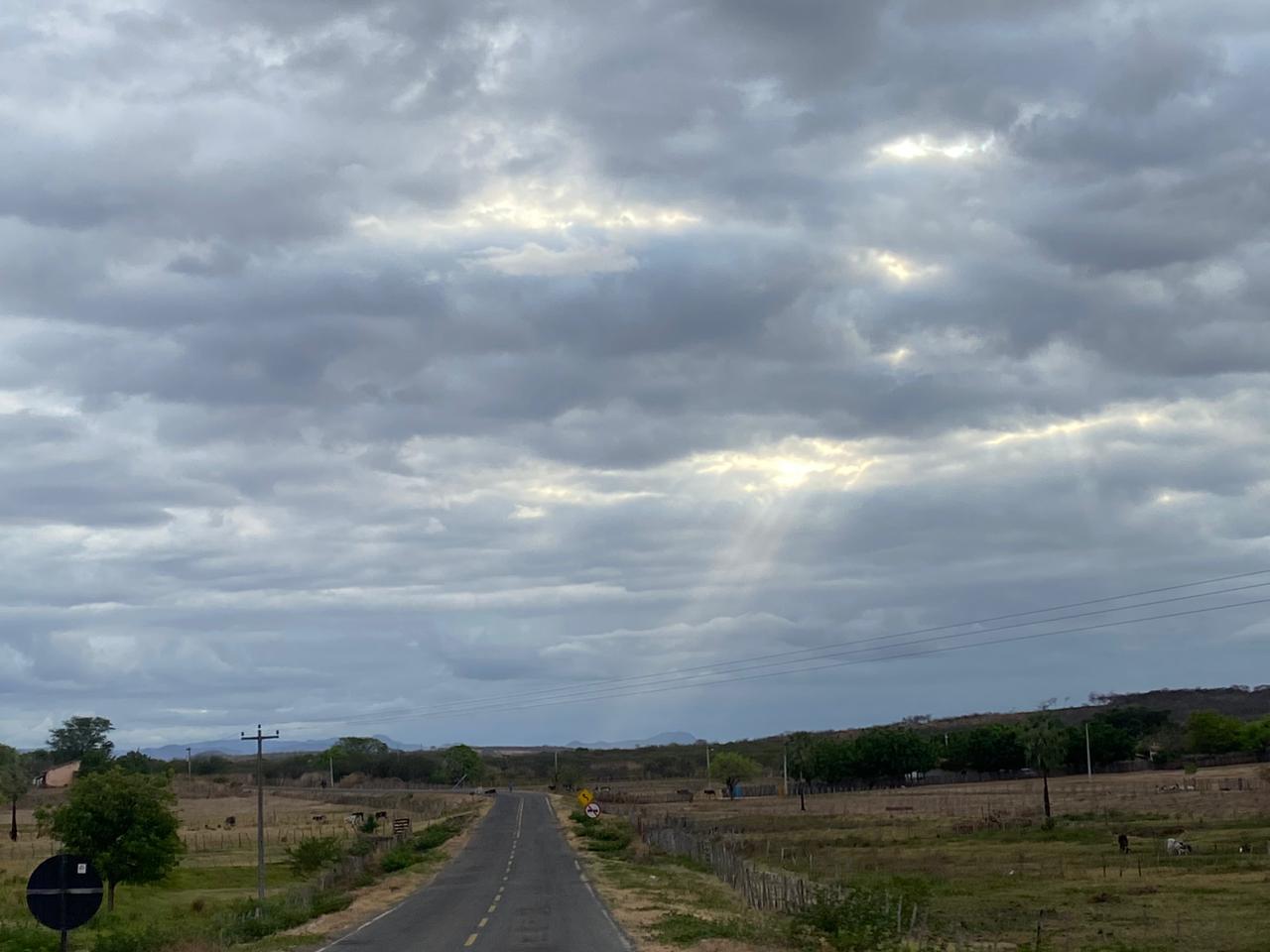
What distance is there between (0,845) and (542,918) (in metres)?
82.3

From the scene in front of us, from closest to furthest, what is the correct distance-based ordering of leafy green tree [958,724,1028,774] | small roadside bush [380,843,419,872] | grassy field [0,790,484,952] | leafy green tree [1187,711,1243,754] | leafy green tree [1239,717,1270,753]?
grassy field [0,790,484,952], small roadside bush [380,843,419,872], leafy green tree [1239,717,1270,753], leafy green tree [958,724,1028,774], leafy green tree [1187,711,1243,754]

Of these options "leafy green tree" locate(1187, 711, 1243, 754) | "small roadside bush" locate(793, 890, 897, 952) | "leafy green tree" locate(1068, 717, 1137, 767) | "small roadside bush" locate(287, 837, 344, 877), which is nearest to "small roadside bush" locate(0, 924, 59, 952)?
"small roadside bush" locate(793, 890, 897, 952)

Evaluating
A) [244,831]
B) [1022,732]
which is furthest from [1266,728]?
[244,831]

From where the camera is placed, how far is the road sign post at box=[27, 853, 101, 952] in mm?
20422

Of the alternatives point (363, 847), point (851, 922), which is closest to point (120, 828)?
point (363, 847)

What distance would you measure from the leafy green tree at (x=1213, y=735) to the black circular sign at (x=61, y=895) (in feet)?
626

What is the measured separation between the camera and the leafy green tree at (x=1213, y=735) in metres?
188

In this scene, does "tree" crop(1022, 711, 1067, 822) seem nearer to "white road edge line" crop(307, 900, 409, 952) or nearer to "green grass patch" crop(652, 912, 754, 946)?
"white road edge line" crop(307, 900, 409, 952)

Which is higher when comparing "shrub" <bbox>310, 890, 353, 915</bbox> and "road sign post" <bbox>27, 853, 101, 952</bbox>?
"road sign post" <bbox>27, 853, 101, 952</bbox>

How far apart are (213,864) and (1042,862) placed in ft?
188

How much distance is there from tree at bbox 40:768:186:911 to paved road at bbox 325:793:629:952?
14968 mm

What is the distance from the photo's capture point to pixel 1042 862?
67.0 metres

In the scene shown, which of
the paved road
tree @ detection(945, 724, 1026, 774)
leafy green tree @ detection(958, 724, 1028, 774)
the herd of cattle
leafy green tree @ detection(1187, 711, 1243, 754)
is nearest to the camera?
the paved road

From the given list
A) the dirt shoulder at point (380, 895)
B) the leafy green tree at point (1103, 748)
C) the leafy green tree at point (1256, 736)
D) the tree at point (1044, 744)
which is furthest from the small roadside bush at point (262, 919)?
the leafy green tree at point (1256, 736)
